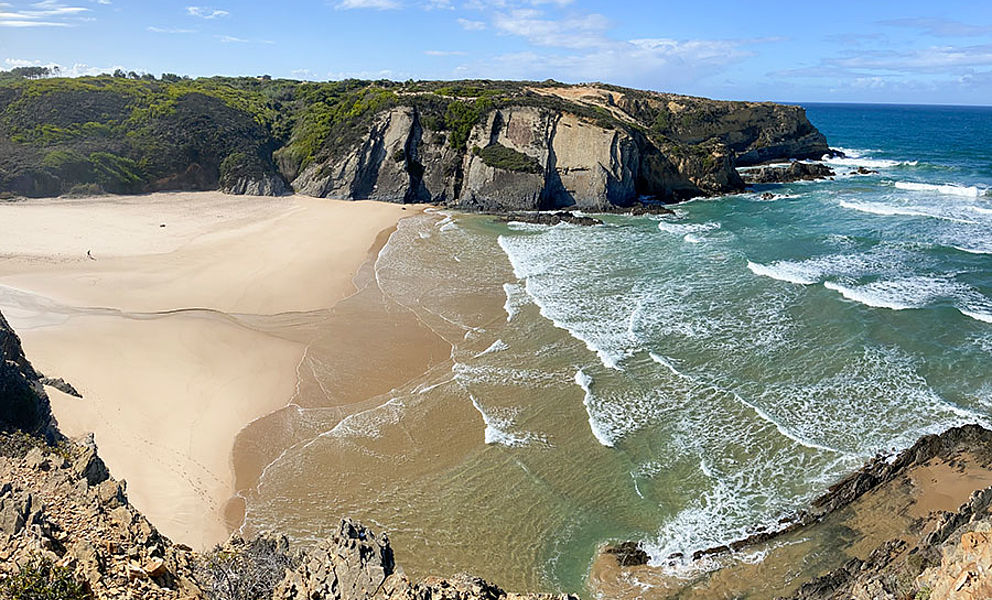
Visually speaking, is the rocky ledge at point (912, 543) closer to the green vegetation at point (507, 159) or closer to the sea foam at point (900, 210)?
the sea foam at point (900, 210)

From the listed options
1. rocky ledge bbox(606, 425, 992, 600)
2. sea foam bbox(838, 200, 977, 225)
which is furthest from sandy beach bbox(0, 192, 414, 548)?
sea foam bbox(838, 200, 977, 225)

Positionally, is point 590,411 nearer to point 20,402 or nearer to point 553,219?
point 20,402

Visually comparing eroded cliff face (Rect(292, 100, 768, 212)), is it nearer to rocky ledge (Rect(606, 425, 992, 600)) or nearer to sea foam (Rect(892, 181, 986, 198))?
sea foam (Rect(892, 181, 986, 198))

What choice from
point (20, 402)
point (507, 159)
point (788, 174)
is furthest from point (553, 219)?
point (20, 402)

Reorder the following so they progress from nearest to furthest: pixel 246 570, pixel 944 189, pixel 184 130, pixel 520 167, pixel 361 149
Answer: pixel 246 570
pixel 520 167
pixel 361 149
pixel 184 130
pixel 944 189

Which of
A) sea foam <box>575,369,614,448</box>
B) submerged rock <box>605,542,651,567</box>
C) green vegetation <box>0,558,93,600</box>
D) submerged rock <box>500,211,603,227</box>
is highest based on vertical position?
submerged rock <box>500,211,603,227</box>

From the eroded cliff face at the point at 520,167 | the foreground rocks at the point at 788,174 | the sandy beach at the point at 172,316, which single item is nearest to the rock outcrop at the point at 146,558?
the sandy beach at the point at 172,316

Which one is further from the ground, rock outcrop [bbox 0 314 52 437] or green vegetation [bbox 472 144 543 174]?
green vegetation [bbox 472 144 543 174]
